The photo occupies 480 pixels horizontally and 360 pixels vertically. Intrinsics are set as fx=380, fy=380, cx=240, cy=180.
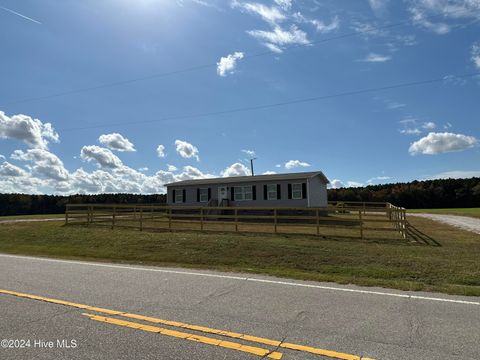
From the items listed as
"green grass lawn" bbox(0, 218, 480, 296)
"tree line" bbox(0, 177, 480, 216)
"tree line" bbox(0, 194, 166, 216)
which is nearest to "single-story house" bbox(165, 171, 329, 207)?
"green grass lawn" bbox(0, 218, 480, 296)

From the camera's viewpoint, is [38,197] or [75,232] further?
[38,197]

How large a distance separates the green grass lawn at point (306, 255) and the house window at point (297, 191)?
44.4ft

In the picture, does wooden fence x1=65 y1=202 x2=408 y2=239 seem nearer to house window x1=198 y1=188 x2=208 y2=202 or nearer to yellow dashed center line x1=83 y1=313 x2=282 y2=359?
house window x1=198 y1=188 x2=208 y2=202

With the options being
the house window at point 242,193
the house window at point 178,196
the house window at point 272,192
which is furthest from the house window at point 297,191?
the house window at point 178,196

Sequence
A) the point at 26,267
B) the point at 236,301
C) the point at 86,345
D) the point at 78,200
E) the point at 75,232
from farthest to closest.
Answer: the point at 78,200 → the point at 75,232 → the point at 26,267 → the point at 236,301 → the point at 86,345

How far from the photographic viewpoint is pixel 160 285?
7.64 meters

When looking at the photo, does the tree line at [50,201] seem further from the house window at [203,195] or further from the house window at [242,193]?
the house window at [242,193]

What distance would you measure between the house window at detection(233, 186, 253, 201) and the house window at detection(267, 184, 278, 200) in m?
1.65

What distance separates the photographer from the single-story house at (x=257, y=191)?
29578 millimetres

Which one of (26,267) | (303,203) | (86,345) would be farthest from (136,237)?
(303,203)

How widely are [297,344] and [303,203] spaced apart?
2510cm

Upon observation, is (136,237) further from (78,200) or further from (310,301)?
(78,200)

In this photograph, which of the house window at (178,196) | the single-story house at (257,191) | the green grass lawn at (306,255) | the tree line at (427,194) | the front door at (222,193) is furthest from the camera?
the tree line at (427,194)

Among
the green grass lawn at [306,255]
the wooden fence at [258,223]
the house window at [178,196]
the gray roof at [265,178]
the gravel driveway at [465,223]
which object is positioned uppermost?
the gray roof at [265,178]
